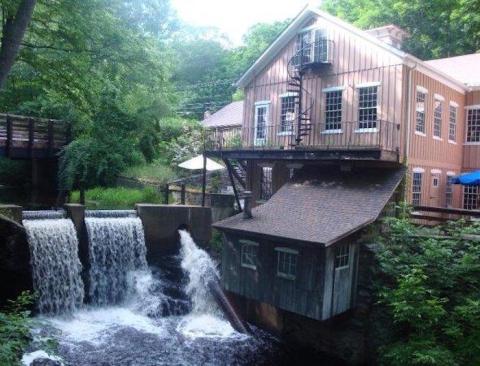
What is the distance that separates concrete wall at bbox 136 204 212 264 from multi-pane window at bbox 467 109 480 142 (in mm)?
11542

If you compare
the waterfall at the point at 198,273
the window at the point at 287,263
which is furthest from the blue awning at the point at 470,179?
the waterfall at the point at 198,273

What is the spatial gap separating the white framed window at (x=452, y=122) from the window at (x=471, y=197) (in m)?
2.30

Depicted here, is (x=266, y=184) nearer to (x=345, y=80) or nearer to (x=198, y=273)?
(x=198, y=273)

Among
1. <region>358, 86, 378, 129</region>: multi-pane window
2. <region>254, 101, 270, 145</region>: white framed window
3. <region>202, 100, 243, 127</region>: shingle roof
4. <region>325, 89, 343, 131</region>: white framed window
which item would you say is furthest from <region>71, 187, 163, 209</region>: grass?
<region>202, 100, 243, 127</region>: shingle roof

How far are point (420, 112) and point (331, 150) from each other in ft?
13.3

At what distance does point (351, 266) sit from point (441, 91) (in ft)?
29.0

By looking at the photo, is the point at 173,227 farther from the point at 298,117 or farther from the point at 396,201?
the point at 396,201

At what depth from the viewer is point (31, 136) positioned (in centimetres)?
1950

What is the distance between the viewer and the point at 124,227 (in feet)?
53.2

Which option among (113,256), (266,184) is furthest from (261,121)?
(113,256)

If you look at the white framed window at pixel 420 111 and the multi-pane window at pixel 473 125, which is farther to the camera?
the multi-pane window at pixel 473 125

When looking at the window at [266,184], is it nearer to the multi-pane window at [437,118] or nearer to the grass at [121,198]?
the grass at [121,198]

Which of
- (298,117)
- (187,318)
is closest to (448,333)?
(187,318)

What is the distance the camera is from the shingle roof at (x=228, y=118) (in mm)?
30747
